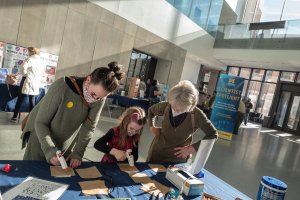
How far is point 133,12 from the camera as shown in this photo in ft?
34.1

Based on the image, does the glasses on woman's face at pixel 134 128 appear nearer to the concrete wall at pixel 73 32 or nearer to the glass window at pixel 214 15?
the concrete wall at pixel 73 32

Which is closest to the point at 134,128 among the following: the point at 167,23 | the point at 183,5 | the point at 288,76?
the point at 167,23

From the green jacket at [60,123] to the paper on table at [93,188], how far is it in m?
0.27

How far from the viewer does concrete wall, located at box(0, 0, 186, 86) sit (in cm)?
718

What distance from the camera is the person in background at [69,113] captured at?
63.0 inches

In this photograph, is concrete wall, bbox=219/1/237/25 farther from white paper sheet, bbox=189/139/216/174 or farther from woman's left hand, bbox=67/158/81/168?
woman's left hand, bbox=67/158/81/168

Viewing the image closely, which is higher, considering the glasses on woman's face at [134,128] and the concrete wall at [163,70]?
the concrete wall at [163,70]

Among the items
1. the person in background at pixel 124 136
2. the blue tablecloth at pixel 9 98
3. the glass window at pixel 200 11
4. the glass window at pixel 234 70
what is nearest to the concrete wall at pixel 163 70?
the glass window at pixel 200 11

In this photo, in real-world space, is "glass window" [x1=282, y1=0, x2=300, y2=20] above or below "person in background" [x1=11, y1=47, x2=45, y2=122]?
above

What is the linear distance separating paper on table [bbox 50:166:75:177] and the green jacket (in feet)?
0.24

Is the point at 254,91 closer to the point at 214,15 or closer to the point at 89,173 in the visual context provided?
the point at 214,15

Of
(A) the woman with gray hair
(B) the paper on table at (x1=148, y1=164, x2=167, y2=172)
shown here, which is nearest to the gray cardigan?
(A) the woman with gray hair

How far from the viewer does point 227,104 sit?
845 centimetres

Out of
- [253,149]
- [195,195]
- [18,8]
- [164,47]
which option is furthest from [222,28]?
[195,195]
